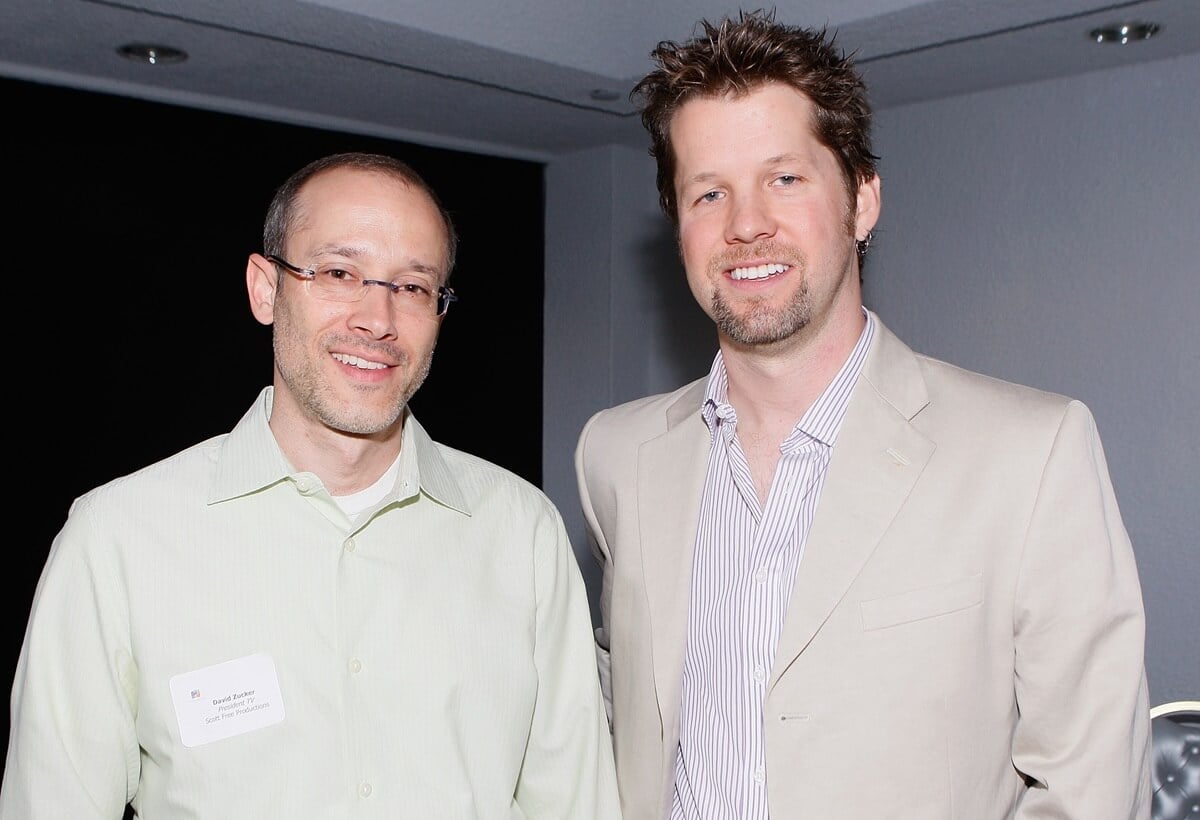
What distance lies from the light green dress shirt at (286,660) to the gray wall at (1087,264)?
7.83 feet

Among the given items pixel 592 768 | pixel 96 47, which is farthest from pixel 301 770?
pixel 96 47

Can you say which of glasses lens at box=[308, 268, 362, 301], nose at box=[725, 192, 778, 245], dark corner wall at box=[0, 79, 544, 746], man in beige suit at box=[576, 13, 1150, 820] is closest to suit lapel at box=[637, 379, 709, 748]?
man in beige suit at box=[576, 13, 1150, 820]

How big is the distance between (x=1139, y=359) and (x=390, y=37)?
8.31 ft

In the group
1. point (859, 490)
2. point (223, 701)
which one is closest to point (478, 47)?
point (859, 490)

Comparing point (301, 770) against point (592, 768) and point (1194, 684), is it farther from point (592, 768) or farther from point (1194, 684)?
point (1194, 684)

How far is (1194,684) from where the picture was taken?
3.22 meters

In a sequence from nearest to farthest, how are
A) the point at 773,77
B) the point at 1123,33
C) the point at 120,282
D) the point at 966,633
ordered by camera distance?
the point at 966,633, the point at 773,77, the point at 1123,33, the point at 120,282

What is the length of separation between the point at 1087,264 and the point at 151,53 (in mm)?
3058

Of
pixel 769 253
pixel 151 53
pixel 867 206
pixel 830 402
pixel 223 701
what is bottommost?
pixel 223 701

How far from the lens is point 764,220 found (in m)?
1.64

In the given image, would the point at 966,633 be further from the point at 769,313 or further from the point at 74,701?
the point at 74,701

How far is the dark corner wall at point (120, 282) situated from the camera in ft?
11.2

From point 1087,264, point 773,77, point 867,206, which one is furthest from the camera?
point 1087,264

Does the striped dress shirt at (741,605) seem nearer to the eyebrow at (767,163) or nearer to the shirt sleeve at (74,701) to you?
the eyebrow at (767,163)
